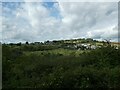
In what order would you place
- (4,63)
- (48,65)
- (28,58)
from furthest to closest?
1. (28,58)
2. (48,65)
3. (4,63)

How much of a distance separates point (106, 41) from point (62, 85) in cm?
778

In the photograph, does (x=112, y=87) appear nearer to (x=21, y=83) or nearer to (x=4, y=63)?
(x=21, y=83)

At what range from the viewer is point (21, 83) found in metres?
11.9

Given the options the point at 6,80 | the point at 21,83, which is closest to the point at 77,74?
the point at 21,83

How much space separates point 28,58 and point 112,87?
7.44 meters

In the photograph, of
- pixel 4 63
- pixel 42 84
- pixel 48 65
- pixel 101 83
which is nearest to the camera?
pixel 42 84

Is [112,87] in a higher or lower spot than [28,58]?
lower

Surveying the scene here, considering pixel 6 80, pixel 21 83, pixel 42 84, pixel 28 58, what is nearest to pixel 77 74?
pixel 42 84

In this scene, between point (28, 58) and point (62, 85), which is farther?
point (28, 58)

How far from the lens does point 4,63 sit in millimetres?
13773

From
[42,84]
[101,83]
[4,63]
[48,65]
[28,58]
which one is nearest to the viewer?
[42,84]

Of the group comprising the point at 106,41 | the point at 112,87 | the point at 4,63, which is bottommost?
the point at 112,87

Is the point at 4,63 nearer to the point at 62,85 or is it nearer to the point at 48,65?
the point at 48,65

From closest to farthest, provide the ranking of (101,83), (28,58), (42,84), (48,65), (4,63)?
→ (42,84) < (101,83) < (4,63) < (48,65) < (28,58)
